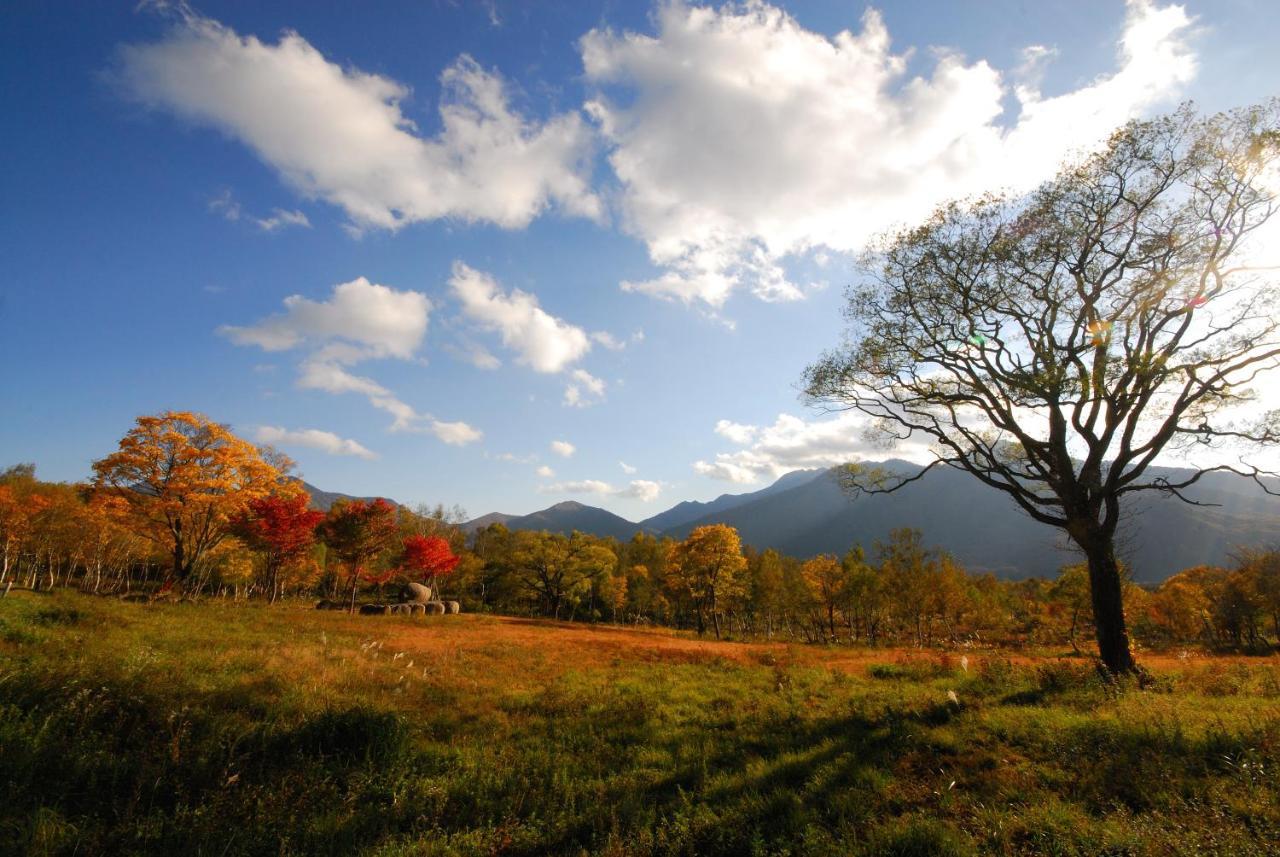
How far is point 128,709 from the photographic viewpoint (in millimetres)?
8016

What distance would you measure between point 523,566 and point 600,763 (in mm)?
53710

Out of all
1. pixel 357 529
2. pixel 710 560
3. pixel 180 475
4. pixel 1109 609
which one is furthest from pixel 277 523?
pixel 1109 609

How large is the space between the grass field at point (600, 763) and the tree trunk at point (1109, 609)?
0.74 metres

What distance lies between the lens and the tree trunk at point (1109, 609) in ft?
41.5

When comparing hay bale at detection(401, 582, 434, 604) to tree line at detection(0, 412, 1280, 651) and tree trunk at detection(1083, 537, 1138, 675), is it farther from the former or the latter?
tree trunk at detection(1083, 537, 1138, 675)

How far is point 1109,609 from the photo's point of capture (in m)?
12.9

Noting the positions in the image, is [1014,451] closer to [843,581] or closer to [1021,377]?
[1021,377]

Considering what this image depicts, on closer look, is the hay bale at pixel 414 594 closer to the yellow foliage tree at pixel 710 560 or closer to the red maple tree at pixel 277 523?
Answer: the red maple tree at pixel 277 523

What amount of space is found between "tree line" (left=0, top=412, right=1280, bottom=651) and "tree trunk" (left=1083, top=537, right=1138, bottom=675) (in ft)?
67.5

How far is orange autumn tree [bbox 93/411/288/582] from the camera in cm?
2830

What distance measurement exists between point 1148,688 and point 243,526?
1974 inches

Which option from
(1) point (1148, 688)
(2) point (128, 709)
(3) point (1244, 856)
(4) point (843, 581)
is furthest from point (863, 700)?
(4) point (843, 581)

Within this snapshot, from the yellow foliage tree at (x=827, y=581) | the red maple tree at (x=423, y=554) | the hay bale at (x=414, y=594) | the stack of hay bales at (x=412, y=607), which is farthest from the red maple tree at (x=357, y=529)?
the yellow foliage tree at (x=827, y=581)

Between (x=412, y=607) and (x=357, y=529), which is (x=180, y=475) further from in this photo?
(x=412, y=607)
